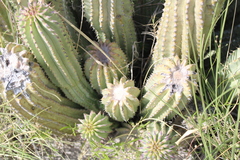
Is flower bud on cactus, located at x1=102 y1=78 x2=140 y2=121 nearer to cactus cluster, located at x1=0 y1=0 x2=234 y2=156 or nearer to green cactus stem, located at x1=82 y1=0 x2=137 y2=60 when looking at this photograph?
cactus cluster, located at x1=0 y1=0 x2=234 y2=156

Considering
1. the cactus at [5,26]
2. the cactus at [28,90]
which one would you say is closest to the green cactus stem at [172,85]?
the cactus at [28,90]

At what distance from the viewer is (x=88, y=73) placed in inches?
69.8

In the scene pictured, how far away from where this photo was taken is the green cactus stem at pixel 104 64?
1667 mm

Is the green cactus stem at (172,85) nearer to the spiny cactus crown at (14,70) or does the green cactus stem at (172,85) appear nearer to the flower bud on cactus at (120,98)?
the flower bud on cactus at (120,98)

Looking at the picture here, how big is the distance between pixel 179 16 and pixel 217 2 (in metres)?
0.22

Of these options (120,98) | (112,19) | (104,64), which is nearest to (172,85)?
(120,98)

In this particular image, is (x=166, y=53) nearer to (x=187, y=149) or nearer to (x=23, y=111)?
(x=187, y=149)

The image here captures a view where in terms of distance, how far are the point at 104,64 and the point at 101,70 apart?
0.05m

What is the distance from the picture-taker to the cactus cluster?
1.44m

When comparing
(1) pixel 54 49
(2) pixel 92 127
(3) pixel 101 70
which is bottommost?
(2) pixel 92 127

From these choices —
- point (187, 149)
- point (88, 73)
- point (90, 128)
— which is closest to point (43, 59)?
point (88, 73)

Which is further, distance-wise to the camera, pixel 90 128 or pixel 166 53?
pixel 166 53

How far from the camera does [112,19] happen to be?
1725 millimetres

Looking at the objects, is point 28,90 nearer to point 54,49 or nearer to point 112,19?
point 54,49
